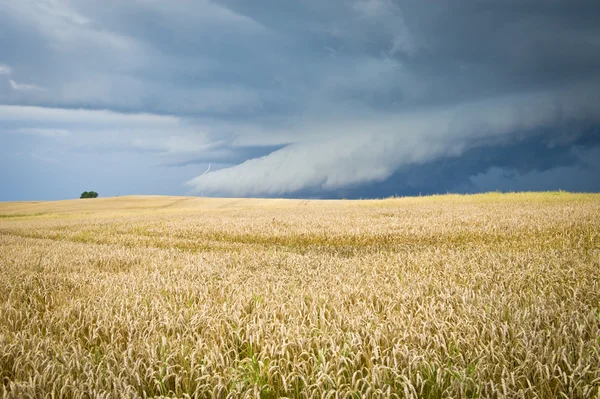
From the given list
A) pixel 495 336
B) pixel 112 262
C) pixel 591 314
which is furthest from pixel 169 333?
pixel 112 262

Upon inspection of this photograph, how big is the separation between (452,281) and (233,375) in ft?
13.1

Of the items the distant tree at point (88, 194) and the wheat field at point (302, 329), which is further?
the distant tree at point (88, 194)

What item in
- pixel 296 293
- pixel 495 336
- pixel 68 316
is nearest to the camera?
pixel 495 336

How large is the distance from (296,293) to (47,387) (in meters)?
2.93

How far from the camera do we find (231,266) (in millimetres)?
8039

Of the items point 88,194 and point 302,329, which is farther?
point 88,194

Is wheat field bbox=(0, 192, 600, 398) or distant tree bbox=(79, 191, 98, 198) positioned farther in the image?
distant tree bbox=(79, 191, 98, 198)

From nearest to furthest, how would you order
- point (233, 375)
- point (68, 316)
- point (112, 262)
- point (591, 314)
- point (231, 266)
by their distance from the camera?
point (233, 375) → point (591, 314) → point (68, 316) → point (231, 266) → point (112, 262)

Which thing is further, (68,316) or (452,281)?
Answer: (452,281)

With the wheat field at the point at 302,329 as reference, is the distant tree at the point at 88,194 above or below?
above

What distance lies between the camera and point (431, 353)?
2.98m

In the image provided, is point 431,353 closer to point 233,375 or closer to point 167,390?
point 233,375

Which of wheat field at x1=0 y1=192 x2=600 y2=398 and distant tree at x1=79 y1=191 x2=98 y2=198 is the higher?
distant tree at x1=79 y1=191 x2=98 y2=198

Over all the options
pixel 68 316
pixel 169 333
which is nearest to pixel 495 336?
pixel 169 333
